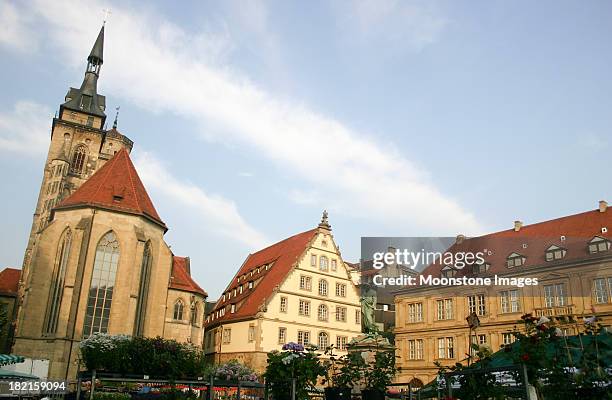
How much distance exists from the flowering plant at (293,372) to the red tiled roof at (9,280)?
4623 centimetres

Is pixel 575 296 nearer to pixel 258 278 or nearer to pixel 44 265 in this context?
pixel 258 278

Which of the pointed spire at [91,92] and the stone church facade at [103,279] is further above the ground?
the pointed spire at [91,92]

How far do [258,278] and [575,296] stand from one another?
80.0ft

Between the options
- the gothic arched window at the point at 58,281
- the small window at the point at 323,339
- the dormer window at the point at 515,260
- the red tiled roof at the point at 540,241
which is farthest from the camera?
the small window at the point at 323,339

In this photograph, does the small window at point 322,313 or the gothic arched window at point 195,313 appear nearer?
the gothic arched window at point 195,313

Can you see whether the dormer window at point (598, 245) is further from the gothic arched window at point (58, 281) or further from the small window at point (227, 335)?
the gothic arched window at point (58, 281)

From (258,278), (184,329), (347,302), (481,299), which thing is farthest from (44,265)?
(481,299)

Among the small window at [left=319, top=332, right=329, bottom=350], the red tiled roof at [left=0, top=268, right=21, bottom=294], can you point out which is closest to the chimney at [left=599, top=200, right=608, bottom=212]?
the small window at [left=319, top=332, right=329, bottom=350]

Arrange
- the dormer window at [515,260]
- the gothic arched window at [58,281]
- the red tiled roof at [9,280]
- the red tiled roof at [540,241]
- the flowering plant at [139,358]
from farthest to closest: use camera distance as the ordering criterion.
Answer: the red tiled roof at [9,280]
the dormer window at [515,260]
the red tiled roof at [540,241]
the gothic arched window at [58,281]
the flowering plant at [139,358]

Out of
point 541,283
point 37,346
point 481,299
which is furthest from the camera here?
point 481,299

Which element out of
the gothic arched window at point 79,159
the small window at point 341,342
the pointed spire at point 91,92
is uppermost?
the pointed spire at point 91,92

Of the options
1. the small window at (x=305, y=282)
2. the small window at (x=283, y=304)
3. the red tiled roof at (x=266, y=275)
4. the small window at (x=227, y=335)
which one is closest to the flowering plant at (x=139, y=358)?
the red tiled roof at (x=266, y=275)

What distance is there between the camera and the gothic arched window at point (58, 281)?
105 ft

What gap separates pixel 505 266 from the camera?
131 ft
